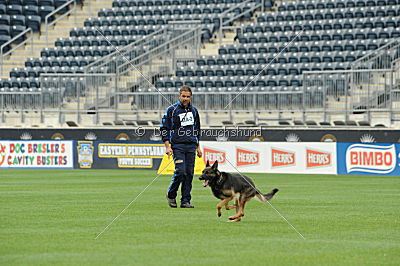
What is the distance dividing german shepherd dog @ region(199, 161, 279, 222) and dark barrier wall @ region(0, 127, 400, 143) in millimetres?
17031

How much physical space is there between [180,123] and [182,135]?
21cm

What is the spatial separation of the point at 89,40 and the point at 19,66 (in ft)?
12.1

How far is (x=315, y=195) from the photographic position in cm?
1803

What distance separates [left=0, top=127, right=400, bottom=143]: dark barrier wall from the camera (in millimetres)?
28719

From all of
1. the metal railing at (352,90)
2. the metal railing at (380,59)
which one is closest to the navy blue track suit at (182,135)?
the metal railing at (352,90)

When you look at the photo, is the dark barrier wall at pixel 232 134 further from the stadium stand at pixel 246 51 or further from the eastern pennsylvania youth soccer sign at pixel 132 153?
the eastern pennsylvania youth soccer sign at pixel 132 153

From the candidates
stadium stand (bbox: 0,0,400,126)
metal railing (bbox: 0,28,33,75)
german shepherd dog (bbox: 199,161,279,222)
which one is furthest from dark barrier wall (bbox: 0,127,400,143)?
german shepherd dog (bbox: 199,161,279,222)

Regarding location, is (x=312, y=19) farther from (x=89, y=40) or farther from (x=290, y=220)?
(x=290, y=220)

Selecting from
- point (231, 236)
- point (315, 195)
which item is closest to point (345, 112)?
point (315, 195)

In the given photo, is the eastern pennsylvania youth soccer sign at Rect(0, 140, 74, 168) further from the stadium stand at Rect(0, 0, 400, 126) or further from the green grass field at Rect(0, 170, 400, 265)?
the green grass field at Rect(0, 170, 400, 265)

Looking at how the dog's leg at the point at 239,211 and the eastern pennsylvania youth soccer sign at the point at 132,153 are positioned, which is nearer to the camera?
the dog's leg at the point at 239,211

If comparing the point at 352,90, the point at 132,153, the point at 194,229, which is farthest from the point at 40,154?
the point at 194,229

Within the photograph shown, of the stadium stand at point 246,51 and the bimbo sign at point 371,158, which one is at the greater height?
the stadium stand at point 246,51

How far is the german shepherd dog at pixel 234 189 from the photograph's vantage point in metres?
12.0
